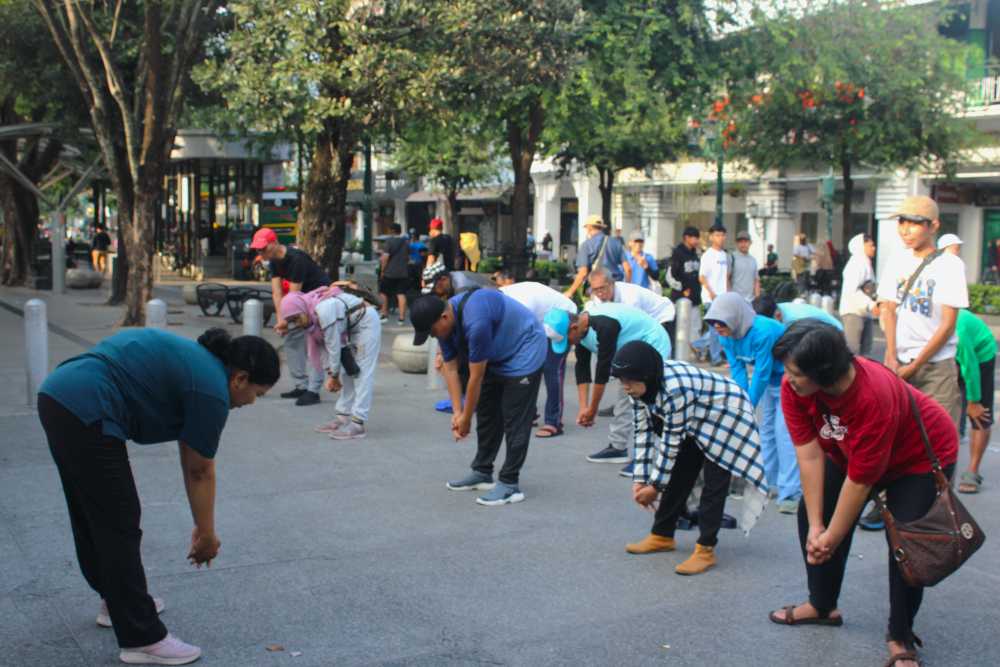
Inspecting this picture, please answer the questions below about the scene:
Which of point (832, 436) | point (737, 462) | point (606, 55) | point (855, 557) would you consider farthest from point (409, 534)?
point (606, 55)

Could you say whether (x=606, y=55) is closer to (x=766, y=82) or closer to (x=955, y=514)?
(x=766, y=82)

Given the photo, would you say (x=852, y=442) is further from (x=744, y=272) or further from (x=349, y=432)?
(x=744, y=272)

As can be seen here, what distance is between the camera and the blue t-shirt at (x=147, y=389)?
416 centimetres

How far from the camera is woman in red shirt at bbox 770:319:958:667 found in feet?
13.7

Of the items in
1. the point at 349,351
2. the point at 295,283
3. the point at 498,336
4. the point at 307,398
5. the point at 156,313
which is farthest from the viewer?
the point at 156,313

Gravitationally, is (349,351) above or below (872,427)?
below

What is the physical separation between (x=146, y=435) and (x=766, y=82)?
18.4 m

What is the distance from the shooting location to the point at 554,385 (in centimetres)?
956

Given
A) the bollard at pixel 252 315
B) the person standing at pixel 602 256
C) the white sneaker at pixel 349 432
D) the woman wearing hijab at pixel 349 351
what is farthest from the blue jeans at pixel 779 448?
the bollard at pixel 252 315

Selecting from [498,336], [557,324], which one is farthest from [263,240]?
[498,336]

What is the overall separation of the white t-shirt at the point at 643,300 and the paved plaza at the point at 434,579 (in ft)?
5.25

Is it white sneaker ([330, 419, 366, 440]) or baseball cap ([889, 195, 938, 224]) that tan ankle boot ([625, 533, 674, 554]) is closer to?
baseball cap ([889, 195, 938, 224])

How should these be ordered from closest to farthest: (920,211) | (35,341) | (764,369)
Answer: (920,211), (764,369), (35,341)

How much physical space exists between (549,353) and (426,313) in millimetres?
2658
